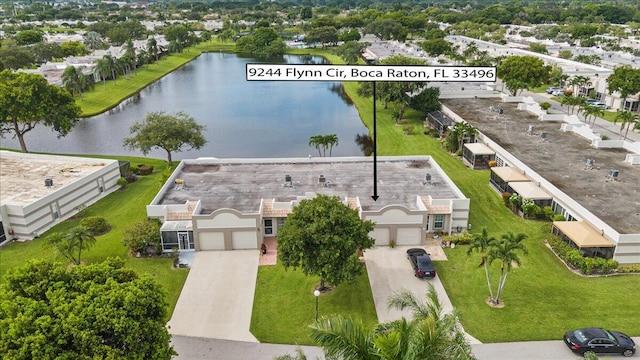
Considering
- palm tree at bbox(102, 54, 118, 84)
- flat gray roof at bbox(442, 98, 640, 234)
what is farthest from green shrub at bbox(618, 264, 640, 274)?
palm tree at bbox(102, 54, 118, 84)

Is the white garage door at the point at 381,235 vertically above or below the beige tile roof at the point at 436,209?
below

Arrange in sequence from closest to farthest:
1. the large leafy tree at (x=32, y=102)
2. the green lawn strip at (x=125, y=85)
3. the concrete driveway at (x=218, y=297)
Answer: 1. the concrete driveway at (x=218, y=297)
2. the large leafy tree at (x=32, y=102)
3. the green lawn strip at (x=125, y=85)

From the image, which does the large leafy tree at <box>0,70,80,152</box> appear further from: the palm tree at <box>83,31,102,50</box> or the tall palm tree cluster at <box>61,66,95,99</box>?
the palm tree at <box>83,31,102,50</box>

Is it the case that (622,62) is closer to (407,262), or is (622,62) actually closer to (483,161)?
(483,161)

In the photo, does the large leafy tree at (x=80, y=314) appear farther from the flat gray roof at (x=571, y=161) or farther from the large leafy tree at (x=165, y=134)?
the large leafy tree at (x=165, y=134)

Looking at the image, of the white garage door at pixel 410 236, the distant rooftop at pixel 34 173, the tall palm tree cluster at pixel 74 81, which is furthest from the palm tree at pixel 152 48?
the white garage door at pixel 410 236

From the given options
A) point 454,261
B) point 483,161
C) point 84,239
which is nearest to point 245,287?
point 84,239

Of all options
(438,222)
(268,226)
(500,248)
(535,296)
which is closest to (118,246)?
(268,226)
